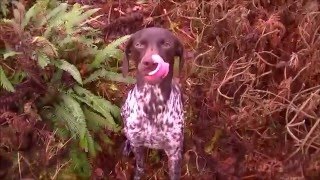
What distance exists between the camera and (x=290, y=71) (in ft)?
15.9

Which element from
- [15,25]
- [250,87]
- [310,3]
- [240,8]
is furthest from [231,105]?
[15,25]

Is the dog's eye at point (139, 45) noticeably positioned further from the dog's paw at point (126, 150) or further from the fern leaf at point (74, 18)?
the fern leaf at point (74, 18)

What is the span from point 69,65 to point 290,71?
6.23 feet

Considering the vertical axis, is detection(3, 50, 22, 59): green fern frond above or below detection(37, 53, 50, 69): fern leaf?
above

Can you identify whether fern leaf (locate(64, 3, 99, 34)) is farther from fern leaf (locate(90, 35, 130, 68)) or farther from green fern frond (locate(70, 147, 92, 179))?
green fern frond (locate(70, 147, 92, 179))

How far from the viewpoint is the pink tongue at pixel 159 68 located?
11.1ft

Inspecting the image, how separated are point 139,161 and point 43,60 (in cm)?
112

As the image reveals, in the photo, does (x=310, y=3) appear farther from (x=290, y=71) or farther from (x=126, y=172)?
(x=126, y=172)

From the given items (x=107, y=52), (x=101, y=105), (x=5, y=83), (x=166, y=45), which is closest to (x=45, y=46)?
(x=5, y=83)

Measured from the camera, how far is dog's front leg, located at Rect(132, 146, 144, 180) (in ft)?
13.6

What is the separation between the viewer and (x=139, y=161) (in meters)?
4.22

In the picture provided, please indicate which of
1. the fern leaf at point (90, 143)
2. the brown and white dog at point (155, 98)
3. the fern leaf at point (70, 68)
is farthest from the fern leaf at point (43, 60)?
the brown and white dog at point (155, 98)

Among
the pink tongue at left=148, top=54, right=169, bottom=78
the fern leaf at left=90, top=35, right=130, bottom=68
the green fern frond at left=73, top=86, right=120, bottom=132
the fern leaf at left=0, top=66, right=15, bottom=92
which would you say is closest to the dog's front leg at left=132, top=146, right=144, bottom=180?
the green fern frond at left=73, top=86, right=120, bottom=132

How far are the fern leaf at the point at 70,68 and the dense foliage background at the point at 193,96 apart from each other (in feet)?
0.04
